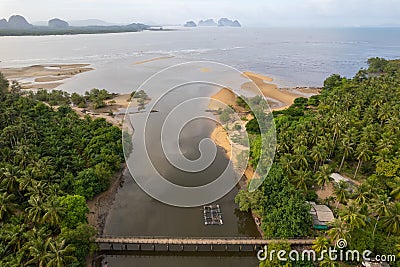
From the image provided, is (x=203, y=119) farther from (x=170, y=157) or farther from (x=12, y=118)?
(x=12, y=118)

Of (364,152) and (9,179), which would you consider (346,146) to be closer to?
(364,152)

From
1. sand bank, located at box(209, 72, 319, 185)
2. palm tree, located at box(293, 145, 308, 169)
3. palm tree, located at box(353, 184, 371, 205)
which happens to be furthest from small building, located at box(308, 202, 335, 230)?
sand bank, located at box(209, 72, 319, 185)

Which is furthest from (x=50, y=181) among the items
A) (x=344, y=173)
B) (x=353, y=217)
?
(x=344, y=173)

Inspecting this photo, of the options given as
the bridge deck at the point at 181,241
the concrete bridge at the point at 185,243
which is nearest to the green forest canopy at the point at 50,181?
the bridge deck at the point at 181,241

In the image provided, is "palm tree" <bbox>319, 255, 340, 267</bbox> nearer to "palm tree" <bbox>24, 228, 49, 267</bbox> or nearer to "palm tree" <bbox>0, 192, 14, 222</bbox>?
"palm tree" <bbox>24, 228, 49, 267</bbox>

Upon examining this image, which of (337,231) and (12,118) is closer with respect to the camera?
(337,231)

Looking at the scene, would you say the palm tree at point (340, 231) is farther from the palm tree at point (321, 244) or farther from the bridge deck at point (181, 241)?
the bridge deck at point (181, 241)

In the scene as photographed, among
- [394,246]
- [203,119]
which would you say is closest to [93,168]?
[203,119]
